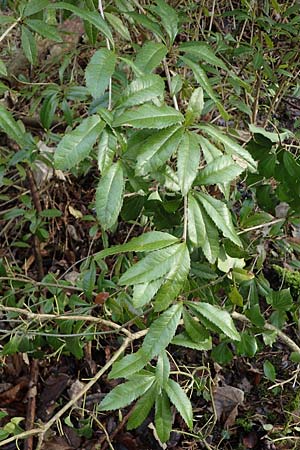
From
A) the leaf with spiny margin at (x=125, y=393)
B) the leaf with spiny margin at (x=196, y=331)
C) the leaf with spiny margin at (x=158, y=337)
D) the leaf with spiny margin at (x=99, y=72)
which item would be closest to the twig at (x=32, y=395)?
the leaf with spiny margin at (x=125, y=393)

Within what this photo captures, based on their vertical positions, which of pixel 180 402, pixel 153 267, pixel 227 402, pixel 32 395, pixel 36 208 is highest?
pixel 153 267

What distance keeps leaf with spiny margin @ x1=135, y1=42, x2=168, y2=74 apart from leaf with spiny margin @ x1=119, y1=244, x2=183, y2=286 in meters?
Result: 0.29

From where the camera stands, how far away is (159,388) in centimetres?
106

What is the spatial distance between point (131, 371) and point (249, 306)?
20.2 inches

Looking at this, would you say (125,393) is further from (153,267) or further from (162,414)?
(153,267)

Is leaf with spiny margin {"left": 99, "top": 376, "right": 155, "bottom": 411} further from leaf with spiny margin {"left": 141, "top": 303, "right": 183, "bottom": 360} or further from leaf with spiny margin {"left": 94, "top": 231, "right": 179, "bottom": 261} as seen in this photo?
leaf with spiny margin {"left": 94, "top": 231, "right": 179, "bottom": 261}

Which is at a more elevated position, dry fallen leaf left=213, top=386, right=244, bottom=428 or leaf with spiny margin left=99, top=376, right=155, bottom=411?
leaf with spiny margin left=99, top=376, right=155, bottom=411

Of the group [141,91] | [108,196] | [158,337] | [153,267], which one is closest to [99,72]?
[141,91]

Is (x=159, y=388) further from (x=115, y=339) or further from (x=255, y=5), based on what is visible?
(x=255, y=5)

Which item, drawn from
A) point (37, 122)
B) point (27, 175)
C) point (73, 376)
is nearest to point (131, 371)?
point (73, 376)

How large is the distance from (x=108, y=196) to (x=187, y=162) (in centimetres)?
13

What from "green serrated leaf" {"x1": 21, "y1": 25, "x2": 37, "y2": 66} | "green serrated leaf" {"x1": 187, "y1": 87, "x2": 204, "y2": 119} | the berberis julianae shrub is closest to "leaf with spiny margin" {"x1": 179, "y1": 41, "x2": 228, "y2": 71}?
the berberis julianae shrub

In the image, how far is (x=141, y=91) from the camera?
0.80 m

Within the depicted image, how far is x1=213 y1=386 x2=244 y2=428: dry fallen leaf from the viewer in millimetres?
1928
